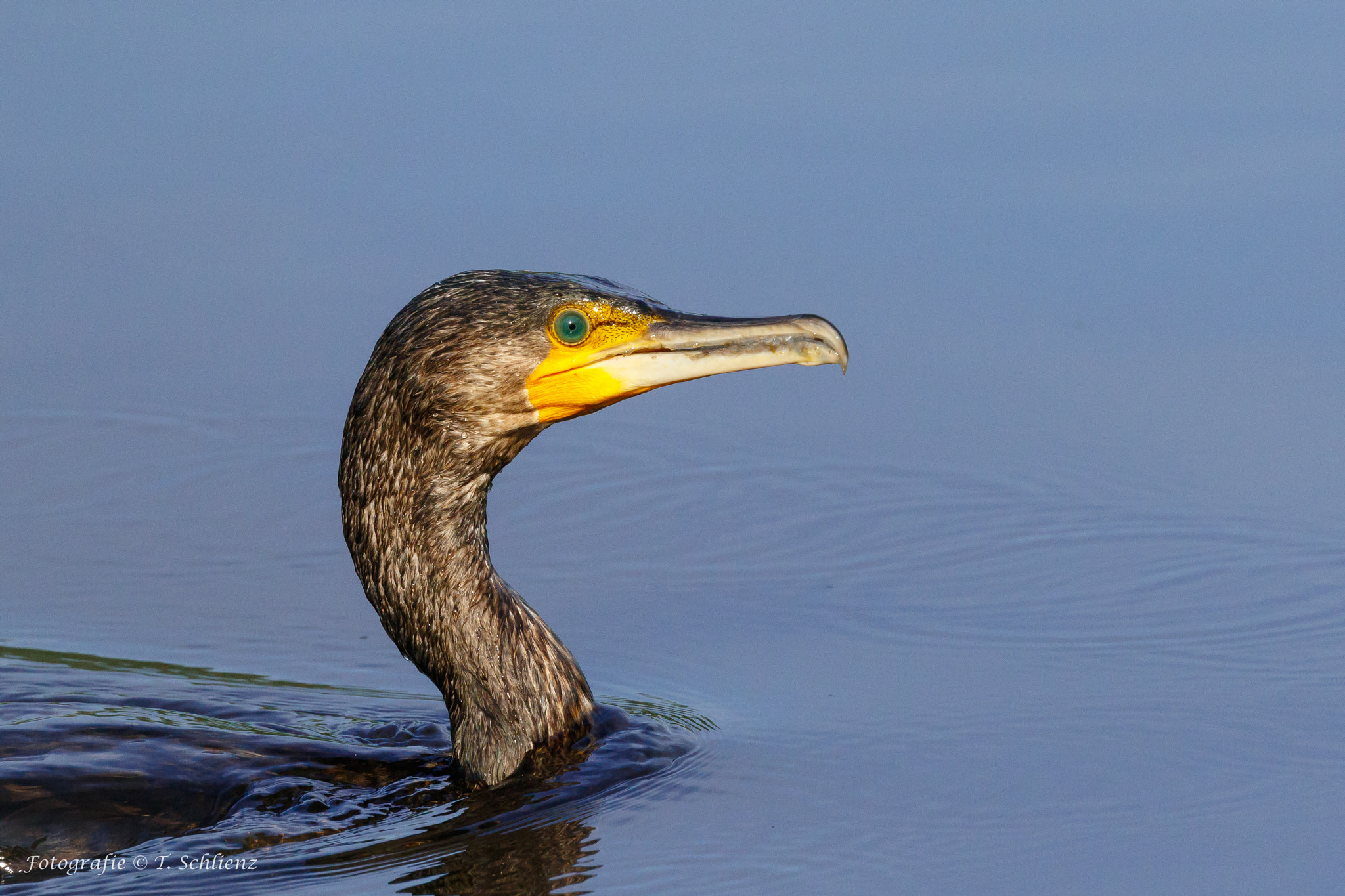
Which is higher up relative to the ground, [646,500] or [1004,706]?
[646,500]

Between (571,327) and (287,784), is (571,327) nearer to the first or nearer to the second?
(571,327)

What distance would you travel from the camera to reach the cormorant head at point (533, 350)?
520cm

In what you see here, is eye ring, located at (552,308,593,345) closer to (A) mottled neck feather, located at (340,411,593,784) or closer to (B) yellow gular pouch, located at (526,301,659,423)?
(B) yellow gular pouch, located at (526,301,659,423)

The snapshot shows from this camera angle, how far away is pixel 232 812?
4.96 m

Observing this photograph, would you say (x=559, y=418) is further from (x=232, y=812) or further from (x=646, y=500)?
(x=646, y=500)

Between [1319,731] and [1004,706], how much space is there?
82 cm

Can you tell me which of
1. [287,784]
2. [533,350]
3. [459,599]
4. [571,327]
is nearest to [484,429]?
[533,350]

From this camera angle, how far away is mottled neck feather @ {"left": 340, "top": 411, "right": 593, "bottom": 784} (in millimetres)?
5320

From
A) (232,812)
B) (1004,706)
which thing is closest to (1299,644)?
(1004,706)

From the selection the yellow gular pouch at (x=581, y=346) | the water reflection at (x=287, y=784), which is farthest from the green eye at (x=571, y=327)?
the water reflection at (x=287, y=784)

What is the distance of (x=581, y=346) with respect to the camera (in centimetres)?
527

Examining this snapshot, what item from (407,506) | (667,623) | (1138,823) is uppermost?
(407,506)

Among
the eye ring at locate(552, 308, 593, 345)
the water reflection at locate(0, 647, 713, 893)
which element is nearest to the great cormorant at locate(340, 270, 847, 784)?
the eye ring at locate(552, 308, 593, 345)

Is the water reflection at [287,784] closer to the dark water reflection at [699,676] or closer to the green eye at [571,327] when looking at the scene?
the dark water reflection at [699,676]
